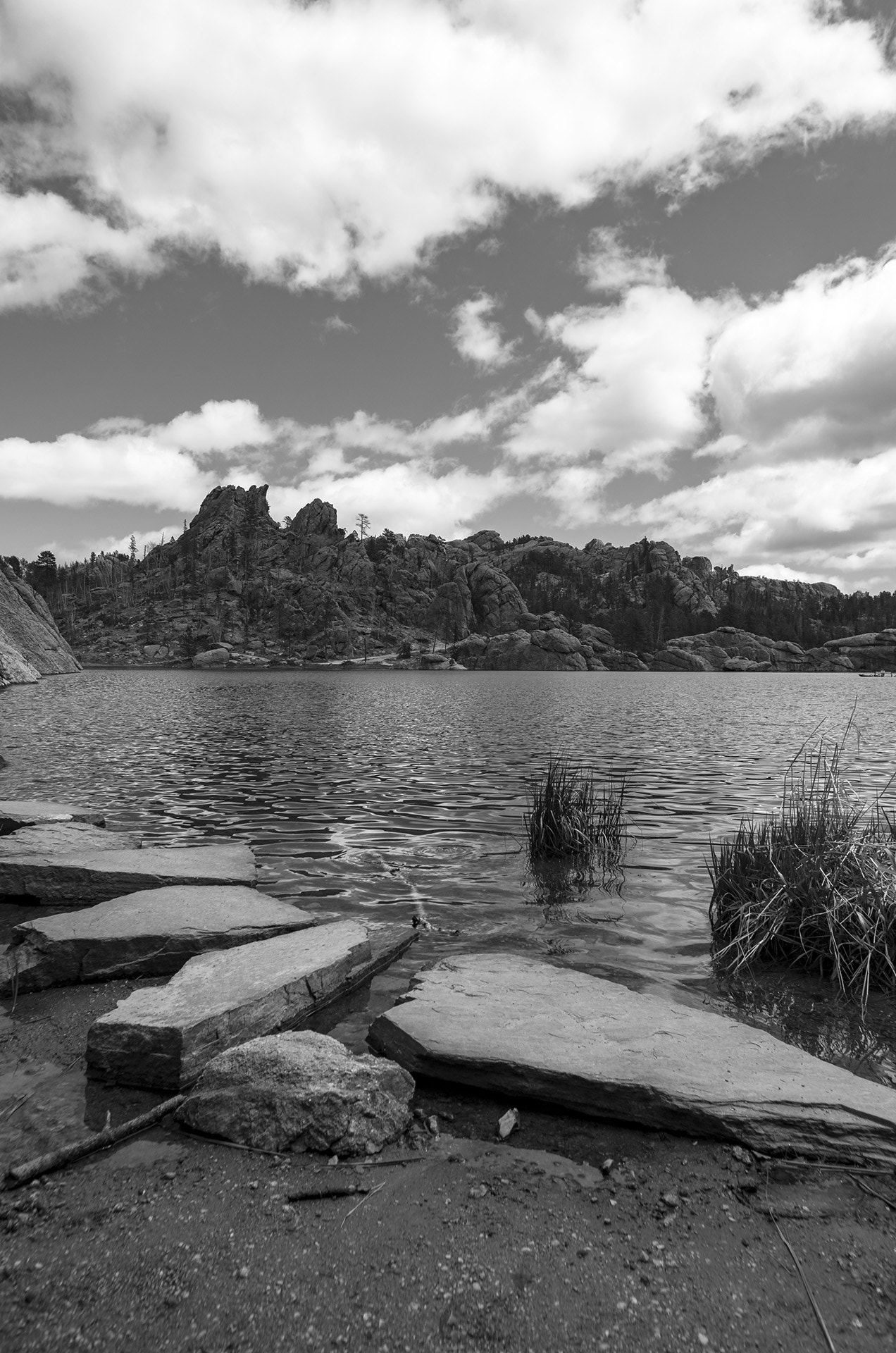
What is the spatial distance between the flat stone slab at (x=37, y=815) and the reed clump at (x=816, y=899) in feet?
39.3

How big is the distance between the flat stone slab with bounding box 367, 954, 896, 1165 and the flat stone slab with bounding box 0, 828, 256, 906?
5040 mm

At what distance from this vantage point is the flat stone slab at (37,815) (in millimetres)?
12742

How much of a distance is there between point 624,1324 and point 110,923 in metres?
6.81

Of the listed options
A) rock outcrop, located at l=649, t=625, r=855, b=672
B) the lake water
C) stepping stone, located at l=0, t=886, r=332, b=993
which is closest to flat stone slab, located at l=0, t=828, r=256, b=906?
stepping stone, located at l=0, t=886, r=332, b=993

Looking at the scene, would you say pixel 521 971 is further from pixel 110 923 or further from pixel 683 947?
pixel 110 923

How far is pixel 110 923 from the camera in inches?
315

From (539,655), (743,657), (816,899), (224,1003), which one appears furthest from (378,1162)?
(743,657)

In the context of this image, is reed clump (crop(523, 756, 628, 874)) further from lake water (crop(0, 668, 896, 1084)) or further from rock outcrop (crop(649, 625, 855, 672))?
rock outcrop (crop(649, 625, 855, 672))

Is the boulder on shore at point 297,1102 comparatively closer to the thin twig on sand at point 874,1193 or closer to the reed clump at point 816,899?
the thin twig on sand at point 874,1193

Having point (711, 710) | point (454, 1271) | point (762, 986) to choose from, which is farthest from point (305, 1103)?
point (711, 710)

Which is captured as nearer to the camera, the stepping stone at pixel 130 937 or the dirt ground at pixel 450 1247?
the dirt ground at pixel 450 1247

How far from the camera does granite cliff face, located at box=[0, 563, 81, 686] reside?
7112cm

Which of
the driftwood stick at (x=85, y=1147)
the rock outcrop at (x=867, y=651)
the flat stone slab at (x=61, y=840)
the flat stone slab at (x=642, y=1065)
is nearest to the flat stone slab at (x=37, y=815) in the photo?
the flat stone slab at (x=61, y=840)

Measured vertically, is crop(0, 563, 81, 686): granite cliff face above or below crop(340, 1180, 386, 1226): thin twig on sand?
above
